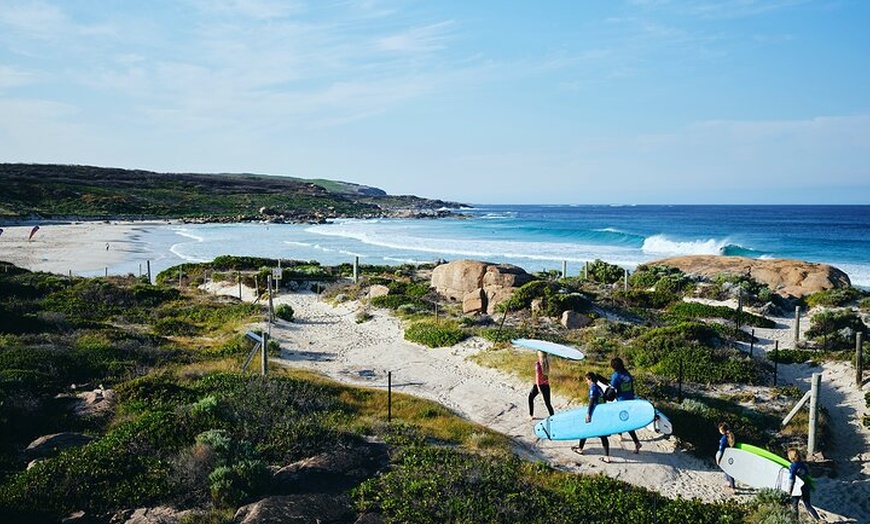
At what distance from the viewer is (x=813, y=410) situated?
11.5 meters

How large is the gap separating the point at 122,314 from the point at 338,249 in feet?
126

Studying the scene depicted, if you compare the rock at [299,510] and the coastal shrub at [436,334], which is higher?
the rock at [299,510]

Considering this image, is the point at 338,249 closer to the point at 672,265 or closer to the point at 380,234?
the point at 380,234

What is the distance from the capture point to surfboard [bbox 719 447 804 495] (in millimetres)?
9992

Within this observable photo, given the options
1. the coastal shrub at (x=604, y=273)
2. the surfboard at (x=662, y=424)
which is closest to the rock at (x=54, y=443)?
the surfboard at (x=662, y=424)

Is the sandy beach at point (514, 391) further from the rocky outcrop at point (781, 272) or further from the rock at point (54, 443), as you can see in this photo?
the rock at point (54, 443)

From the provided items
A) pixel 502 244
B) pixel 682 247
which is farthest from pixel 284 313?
pixel 682 247

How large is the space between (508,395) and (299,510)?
27.0 feet

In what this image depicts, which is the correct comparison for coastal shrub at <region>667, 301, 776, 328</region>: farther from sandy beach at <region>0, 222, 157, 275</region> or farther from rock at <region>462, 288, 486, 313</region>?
sandy beach at <region>0, 222, 157, 275</region>

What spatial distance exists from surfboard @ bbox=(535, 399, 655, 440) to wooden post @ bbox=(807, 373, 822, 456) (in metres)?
3.17

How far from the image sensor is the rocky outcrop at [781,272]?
105ft

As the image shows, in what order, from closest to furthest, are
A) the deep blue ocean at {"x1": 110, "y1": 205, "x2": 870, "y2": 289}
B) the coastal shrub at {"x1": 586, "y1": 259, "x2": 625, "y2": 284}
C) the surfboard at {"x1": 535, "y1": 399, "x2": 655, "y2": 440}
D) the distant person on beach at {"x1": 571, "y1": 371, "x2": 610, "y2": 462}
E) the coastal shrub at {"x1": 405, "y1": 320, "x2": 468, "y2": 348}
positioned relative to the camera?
1. the surfboard at {"x1": 535, "y1": 399, "x2": 655, "y2": 440}
2. the distant person on beach at {"x1": 571, "y1": 371, "x2": 610, "y2": 462}
3. the coastal shrub at {"x1": 405, "y1": 320, "x2": 468, "y2": 348}
4. the coastal shrub at {"x1": 586, "y1": 259, "x2": 625, "y2": 284}
5. the deep blue ocean at {"x1": 110, "y1": 205, "x2": 870, "y2": 289}

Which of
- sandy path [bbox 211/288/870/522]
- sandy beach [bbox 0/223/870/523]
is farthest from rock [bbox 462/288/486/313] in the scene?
sandy path [bbox 211/288/870/522]

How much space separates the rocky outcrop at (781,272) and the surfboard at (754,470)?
23.1m
